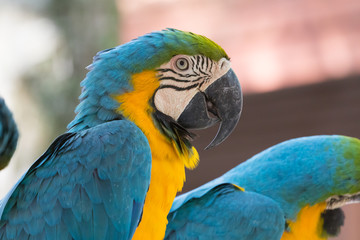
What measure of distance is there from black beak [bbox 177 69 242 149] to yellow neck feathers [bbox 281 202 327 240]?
57cm

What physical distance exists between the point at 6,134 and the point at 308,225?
122cm

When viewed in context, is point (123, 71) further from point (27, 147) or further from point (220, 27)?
point (27, 147)

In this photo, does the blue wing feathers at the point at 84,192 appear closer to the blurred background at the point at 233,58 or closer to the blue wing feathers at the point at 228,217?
the blue wing feathers at the point at 228,217

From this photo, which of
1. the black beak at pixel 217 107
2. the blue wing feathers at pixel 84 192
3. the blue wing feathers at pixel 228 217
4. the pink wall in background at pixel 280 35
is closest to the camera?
the blue wing feathers at pixel 84 192

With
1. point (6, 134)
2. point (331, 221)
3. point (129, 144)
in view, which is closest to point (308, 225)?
point (331, 221)

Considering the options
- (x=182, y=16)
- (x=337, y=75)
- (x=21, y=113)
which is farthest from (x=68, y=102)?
(x=337, y=75)

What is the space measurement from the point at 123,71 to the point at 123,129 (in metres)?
0.21

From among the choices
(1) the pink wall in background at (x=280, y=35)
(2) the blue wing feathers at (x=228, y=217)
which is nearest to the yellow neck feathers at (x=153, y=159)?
(2) the blue wing feathers at (x=228, y=217)

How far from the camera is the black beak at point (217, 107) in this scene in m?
1.76

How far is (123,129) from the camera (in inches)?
62.4

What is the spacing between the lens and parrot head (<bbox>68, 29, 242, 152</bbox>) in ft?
5.52

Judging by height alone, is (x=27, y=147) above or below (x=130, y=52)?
below

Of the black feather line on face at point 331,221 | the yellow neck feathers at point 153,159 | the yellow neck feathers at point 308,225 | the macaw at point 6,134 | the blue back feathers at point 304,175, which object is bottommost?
the black feather line on face at point 331,221

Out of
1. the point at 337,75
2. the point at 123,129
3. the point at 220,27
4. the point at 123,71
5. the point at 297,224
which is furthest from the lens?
the point at 220,27
